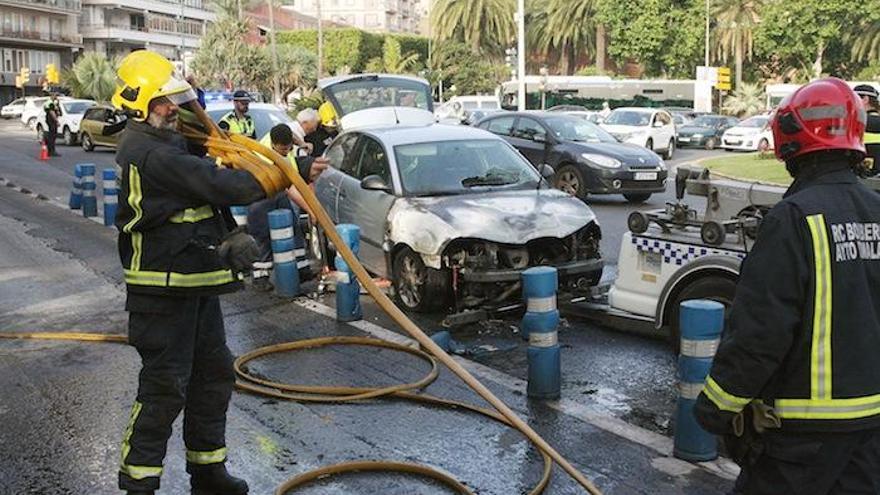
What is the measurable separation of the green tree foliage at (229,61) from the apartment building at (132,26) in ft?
71.6

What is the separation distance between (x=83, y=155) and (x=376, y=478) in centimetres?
2693

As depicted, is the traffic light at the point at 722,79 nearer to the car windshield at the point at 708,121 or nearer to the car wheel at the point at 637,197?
the car windshield at the point at 708,121

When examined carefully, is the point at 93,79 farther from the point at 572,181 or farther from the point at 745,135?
the point at 572,181

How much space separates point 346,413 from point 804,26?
6336cm

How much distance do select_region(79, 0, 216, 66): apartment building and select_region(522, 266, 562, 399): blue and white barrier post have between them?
3159 inches

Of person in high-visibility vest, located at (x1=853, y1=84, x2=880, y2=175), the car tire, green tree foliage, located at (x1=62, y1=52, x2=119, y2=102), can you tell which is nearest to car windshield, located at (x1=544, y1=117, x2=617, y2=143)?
person in high-visibility vest, located at (x1=853, y1=84, x2=880, y2=175)

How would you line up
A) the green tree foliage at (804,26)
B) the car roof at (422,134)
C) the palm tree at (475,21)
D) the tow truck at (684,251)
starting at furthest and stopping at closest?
the palm tree at (475,21) < the green tree foliage at (804,26) < the car roof at (422,134) < the tow truck at (684,251)

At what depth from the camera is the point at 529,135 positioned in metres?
17.8

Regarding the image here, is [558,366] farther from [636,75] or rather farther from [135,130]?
[636,75]

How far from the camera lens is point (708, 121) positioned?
3966 cm

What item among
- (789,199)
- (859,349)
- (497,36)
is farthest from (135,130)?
(497,36)

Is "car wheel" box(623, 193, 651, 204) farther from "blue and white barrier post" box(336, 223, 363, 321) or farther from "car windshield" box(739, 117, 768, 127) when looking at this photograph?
"car windshield" box(739, 117, 768, 127)

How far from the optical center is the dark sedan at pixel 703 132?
127 ft

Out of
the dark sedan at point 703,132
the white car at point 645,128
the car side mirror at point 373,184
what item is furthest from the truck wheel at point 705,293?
the dark sedan at point 703,132
